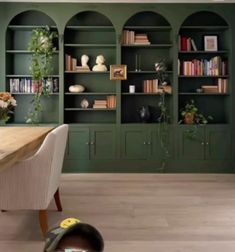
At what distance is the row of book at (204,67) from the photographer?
18.8 feet

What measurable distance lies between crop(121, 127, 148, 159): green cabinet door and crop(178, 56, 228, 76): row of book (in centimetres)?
120

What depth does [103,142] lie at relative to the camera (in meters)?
5.69

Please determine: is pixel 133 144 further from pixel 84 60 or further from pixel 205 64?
pixel 205 64

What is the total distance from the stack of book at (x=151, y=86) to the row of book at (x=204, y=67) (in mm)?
424

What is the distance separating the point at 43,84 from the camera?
→ 5.70m

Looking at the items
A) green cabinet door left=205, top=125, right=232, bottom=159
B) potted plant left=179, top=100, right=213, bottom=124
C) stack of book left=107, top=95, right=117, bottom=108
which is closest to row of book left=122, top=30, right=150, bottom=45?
stack of book left=107, top=95, right=117, bottom=108

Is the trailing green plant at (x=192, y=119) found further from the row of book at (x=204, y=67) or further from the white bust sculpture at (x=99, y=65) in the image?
the white bust sculpture at (x=99, y=65)

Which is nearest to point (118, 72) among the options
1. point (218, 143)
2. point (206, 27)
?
point (206, 27)

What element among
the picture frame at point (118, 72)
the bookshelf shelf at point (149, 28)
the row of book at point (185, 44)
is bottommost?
the picture frame at point (118, 72)

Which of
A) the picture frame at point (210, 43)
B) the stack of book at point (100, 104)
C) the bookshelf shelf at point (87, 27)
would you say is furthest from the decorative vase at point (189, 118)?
the bookshelf shelf at point (87, 27)

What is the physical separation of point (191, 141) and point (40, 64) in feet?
8.83

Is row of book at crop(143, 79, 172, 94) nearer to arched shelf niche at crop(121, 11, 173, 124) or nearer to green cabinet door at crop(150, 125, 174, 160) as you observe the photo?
arched shelf niche at crop(121, 11, 173, 124)

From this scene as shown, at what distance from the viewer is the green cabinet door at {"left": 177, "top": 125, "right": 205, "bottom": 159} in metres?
5.65

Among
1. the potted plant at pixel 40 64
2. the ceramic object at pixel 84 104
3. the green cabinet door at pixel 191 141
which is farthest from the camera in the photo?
the ceramic object at pixel 84 104
